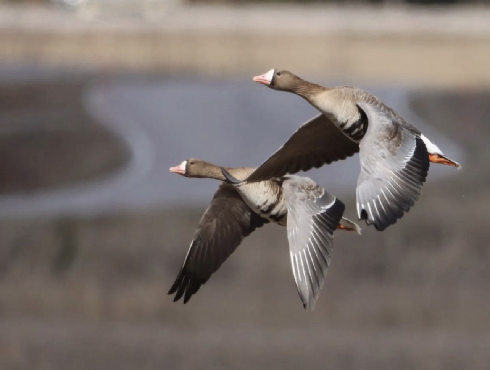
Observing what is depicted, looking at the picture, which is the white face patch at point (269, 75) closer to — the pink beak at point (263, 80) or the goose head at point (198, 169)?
the pink beak at point (263, 80)

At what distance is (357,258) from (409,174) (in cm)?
1148

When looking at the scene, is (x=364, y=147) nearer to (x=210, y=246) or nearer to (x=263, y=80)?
(x=263, y=80)

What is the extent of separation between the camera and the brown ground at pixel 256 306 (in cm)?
2052

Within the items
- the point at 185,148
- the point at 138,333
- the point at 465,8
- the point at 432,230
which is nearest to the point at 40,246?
the point at 138,333

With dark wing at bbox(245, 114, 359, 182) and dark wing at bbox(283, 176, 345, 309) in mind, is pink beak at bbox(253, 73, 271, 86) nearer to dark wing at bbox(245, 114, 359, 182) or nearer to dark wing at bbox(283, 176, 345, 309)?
dark wing at bbox(245, 114, 359, 182)

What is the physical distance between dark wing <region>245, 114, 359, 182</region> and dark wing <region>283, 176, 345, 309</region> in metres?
0.51

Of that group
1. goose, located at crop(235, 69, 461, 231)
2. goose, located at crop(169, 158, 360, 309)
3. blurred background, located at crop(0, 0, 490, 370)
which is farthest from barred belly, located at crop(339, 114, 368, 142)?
blurred background, located at crop(0, 0, 490, 370)

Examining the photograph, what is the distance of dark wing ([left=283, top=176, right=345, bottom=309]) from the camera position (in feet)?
30.9

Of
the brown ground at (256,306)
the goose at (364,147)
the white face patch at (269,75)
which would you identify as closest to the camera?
the goose at (364,147)

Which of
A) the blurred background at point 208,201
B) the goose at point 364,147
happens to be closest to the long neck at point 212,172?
the goose at point 364,147

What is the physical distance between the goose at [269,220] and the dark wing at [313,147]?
1.26ft

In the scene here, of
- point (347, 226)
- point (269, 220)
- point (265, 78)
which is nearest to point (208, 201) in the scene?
point (347, 226)

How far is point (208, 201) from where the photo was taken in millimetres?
22719

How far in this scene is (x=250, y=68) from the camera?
94.0 ft
